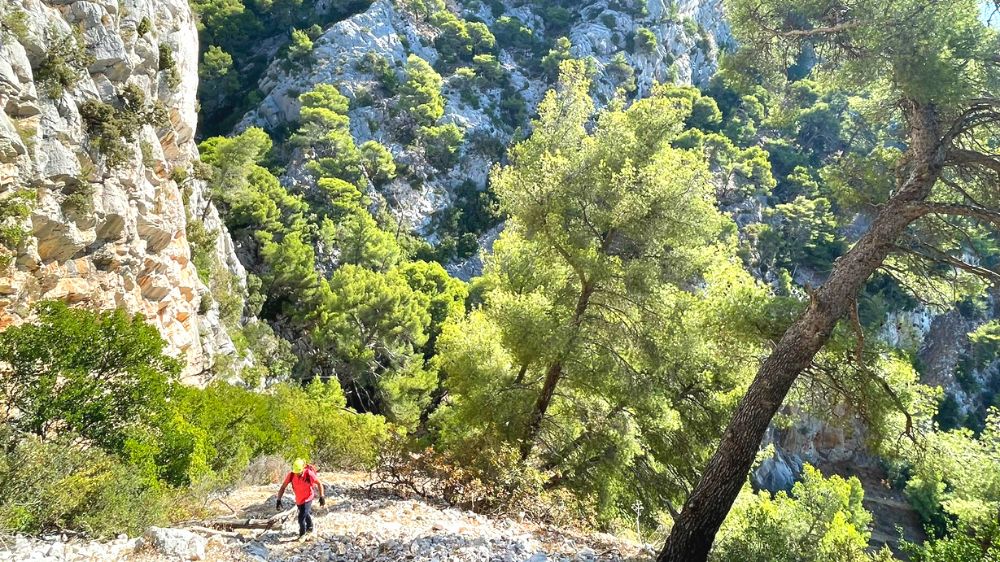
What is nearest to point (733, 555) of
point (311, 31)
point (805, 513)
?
point (805, 513)

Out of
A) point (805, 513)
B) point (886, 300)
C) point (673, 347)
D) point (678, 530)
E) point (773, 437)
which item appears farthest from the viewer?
point (886, 300)

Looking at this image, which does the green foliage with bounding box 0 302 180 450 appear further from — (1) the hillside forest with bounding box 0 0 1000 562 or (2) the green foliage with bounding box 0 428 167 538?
(2) the green foliage with bounding box 0 428 167 538

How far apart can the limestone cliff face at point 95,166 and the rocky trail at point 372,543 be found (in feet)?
17.1

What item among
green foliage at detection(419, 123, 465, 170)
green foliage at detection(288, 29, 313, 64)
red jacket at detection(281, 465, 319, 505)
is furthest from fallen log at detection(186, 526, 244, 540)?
green foliage at detection(288, 29, 313, 64)

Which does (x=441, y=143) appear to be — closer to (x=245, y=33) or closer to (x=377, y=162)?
(x=377, y=162)

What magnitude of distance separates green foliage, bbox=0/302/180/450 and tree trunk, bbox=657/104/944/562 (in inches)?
259

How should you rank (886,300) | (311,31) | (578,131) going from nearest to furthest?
(578,131) < (886,300) < (311,31)

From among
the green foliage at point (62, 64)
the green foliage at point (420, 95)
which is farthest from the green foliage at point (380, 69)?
the green foliage at point (62, 64)

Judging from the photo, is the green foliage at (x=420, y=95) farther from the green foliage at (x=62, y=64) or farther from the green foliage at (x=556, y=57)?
the green foliage at (x=62, y=64)

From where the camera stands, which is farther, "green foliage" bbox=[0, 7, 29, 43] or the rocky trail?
"green foliage" bbox=[0, 7, 29, 43]

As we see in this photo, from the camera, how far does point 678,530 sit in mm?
4730

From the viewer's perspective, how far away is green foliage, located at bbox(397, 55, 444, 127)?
41875 millimetres

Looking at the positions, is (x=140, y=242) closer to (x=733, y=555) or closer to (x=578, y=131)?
(x=578, y=131)

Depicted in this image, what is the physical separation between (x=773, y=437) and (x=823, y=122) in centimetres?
3996
